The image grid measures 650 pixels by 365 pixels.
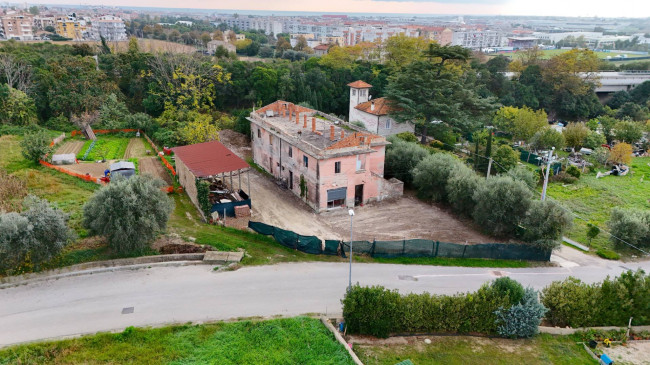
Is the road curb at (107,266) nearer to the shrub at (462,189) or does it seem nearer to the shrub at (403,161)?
the shrub at (462,189)

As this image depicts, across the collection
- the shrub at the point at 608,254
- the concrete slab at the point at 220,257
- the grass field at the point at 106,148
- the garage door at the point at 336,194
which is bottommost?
the shrub at the point at 608,254

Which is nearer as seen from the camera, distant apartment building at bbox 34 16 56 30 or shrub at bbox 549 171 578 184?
shrub at bbox 549 171 578 184

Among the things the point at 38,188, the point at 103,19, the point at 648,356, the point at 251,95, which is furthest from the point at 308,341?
the point at 103,19

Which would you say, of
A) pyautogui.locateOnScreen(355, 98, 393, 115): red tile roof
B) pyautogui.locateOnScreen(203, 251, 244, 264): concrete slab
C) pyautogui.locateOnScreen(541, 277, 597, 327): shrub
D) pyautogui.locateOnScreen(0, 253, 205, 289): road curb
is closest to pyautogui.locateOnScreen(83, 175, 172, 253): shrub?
pyautogui.locateOnScreen(0, 253, 205, 289): road curb

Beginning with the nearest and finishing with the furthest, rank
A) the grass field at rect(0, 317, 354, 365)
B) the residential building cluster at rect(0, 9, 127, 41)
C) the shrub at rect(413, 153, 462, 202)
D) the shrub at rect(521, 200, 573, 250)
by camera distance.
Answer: the grass field at rect(0, 317, 354, 365) < the shrub at rect(521, 200, 573, 250) < the shrub at rect(413, 153, 462, 202) < the residential building cluster at rect(0, 9, 127, 41)

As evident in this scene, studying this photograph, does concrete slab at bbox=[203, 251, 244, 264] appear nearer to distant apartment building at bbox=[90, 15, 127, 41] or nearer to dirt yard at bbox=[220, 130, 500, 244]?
dirt yard at bbox=[220, 130, 500, 244]

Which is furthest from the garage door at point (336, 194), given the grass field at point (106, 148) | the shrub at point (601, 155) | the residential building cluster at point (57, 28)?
the residential building cluster at point (57, 28)
